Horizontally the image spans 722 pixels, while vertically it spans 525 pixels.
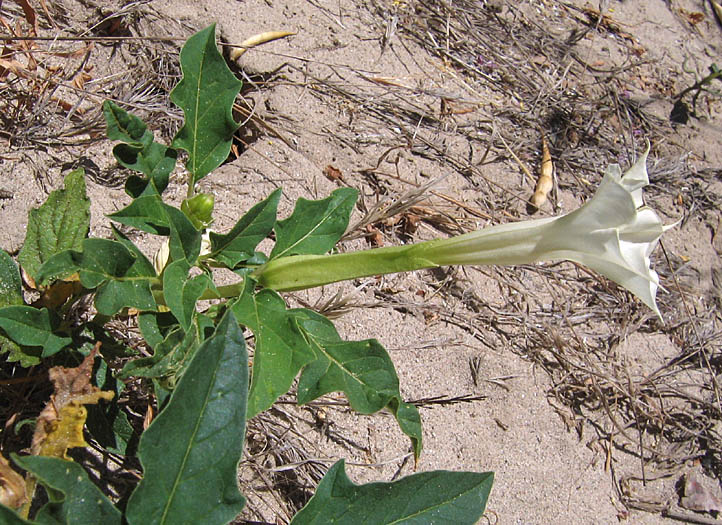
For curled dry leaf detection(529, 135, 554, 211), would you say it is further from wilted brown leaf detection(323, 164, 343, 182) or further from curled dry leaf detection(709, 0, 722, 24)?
curled dry leaf detection(709, 0, 722, 24)

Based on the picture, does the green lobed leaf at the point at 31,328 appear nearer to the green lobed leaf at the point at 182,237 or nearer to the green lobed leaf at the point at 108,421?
the green lobed leaf at the point at 108,421

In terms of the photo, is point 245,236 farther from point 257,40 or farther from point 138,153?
point 257,40

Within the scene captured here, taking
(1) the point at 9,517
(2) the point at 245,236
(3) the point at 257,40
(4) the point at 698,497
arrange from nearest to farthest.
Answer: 1. (1) the point at 9,517
2. (2) the point at 245,236
3. (4) the point at 698,497
4. (3) the point at 257,40

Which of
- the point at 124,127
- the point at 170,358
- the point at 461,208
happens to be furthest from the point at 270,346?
the point at 461,208

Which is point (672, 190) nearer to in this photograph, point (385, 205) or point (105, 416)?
point (385, 205)

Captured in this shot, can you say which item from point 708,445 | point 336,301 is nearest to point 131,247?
point 336,301
